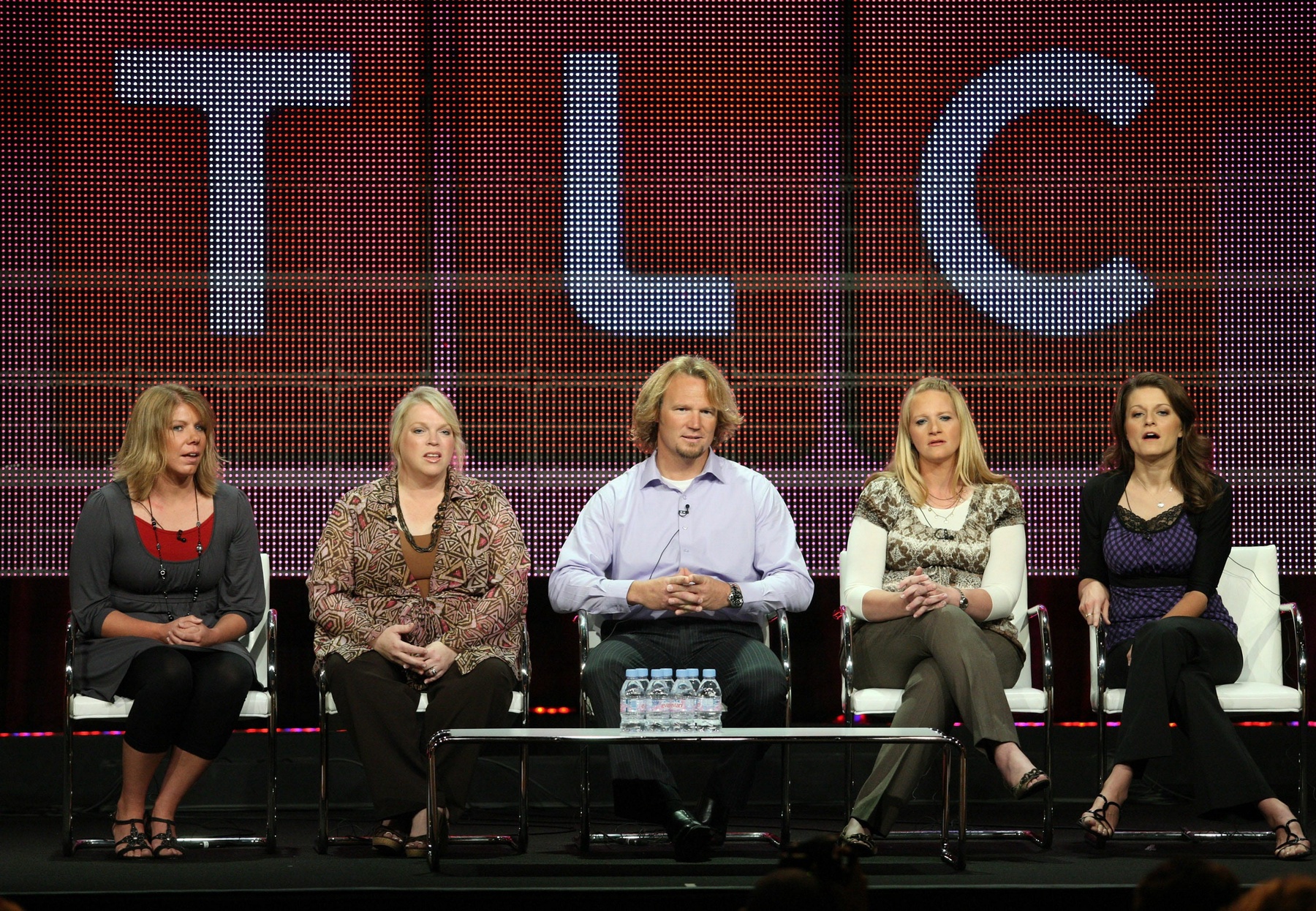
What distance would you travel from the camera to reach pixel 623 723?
12.7 feet

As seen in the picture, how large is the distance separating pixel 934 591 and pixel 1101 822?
76 centimetres

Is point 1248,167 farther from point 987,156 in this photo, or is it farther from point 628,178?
point 628,178

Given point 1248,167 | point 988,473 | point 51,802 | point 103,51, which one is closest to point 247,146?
point 103,51

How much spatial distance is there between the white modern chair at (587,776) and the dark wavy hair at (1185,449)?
126cm

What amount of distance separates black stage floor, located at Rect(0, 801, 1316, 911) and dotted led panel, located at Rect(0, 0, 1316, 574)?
4.35ft

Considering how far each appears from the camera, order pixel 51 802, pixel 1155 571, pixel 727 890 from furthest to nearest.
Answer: pixel 51 802
pixel 1155 571
pixel 727 890

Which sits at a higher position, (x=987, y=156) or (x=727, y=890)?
(x=987, y=156)

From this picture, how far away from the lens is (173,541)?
4.34m

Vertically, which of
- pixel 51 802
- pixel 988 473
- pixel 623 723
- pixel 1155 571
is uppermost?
pixel 988 473

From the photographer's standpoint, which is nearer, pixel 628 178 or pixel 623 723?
pixel 623 723

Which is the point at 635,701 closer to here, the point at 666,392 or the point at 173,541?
the point at 666,392

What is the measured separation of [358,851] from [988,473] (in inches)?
85.5

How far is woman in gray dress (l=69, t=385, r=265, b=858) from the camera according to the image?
4.05m

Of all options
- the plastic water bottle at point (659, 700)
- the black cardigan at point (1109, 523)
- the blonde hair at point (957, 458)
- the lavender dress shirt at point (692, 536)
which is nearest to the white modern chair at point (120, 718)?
the lavender dress shirt at point (692, 536)
